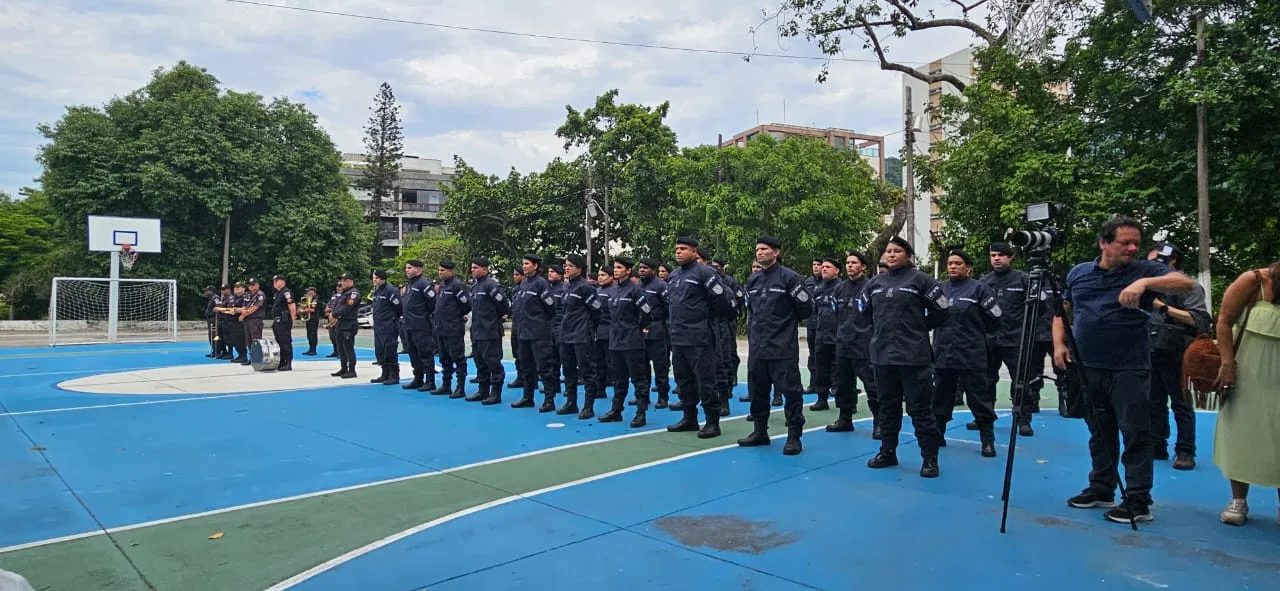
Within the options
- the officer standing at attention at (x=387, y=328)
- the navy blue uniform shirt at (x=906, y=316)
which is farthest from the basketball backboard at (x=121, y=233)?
the navy blue uniform shirt at (x=906, y=316)

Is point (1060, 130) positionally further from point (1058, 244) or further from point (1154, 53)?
point (1058, 244)

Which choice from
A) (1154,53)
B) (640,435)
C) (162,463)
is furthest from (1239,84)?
(162,463)

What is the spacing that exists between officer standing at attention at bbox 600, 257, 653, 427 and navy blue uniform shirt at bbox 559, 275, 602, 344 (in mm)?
626

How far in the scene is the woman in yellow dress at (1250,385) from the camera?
4090 millimetres

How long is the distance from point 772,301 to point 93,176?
29.7m

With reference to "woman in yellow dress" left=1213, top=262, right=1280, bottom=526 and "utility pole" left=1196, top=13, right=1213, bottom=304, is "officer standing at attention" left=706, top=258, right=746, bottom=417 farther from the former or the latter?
"utility pole" left=1196, top=13, right=1213, bottom=304

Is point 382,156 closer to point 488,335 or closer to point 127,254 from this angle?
point 127,254

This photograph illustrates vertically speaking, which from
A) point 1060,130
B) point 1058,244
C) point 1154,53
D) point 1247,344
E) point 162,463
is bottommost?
point 162,463

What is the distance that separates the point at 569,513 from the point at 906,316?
2803mm

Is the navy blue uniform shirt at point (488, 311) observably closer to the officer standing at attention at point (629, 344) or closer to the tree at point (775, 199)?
the officer standing at attention at point (629, 344)

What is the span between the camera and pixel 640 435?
7.16 metres

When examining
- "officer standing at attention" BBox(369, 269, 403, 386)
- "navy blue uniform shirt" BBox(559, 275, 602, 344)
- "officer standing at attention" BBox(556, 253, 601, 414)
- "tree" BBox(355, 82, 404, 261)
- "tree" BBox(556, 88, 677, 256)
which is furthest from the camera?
"tree" BBox(355, 82, 404, 261)

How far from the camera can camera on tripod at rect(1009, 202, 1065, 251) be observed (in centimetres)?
426

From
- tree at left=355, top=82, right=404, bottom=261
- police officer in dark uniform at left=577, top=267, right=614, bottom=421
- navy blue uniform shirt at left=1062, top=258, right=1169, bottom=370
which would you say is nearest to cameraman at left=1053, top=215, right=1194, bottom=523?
navy blue uniform shirt at left=1062, top=258, right=1169, bottom=370
